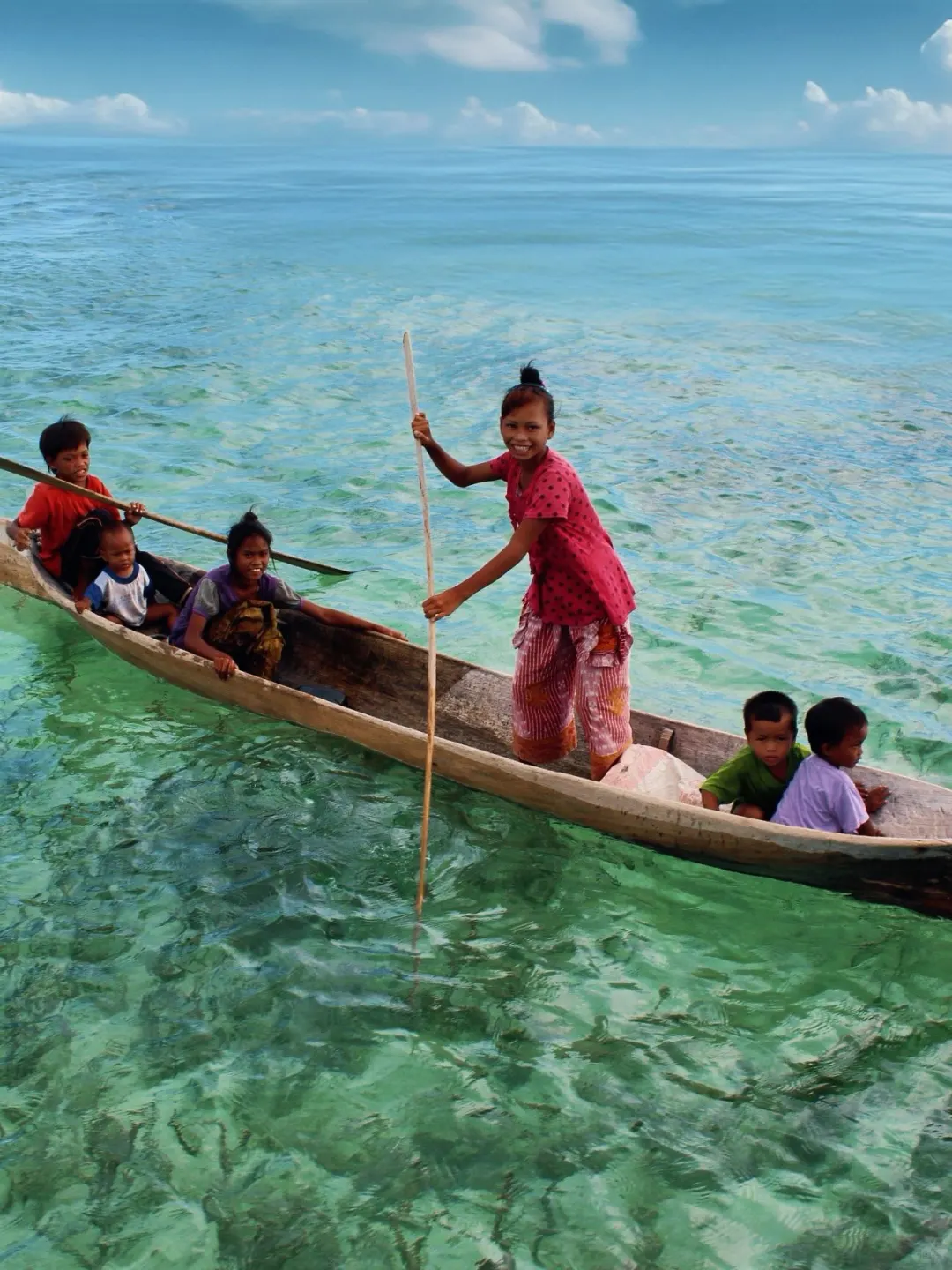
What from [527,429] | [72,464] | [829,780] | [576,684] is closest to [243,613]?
[72,464]

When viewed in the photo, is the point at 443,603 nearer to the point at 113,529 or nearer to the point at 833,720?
the point at 833,720

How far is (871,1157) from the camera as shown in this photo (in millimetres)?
3064

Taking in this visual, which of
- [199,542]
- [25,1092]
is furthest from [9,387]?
[25,1092]

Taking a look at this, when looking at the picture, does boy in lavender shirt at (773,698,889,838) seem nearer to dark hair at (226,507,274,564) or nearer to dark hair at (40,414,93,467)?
dark hair at (226,507,274,564)

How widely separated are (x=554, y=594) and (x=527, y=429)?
2.09 feet

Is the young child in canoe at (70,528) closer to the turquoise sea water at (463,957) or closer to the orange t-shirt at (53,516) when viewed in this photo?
the orange t-shirt at (53,516)

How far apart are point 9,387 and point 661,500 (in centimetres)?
780

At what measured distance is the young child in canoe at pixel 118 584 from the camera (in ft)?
18.2

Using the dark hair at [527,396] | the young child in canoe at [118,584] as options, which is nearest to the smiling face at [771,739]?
the dark hair at [527,396]

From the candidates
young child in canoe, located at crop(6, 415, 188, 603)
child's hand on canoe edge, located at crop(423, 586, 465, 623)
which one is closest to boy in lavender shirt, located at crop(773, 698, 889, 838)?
child's hand on canoe edge, located at crop(423, 586, 465, 623)

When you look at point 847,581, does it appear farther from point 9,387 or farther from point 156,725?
point 9,387

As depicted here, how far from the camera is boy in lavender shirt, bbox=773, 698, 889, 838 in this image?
3695 mm

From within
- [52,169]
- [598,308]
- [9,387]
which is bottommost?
[9,387]

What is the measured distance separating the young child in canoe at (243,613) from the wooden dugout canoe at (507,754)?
9cm
